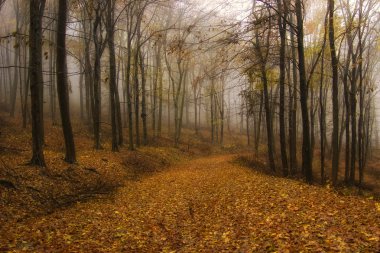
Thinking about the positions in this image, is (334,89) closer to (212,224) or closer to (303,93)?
(303,93)

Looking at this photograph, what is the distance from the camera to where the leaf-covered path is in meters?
5.61

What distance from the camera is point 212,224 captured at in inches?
290

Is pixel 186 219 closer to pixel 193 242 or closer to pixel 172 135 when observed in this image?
pixel 193 242

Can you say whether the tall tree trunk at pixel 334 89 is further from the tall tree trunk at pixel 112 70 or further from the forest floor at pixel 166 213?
the tall tree trunk at pixel 112 70

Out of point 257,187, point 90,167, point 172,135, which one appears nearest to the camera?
point 257,187

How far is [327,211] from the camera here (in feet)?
22.4

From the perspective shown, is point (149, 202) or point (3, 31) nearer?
point (149, 202)

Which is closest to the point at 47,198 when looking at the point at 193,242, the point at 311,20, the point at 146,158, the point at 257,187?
the point at 193,242

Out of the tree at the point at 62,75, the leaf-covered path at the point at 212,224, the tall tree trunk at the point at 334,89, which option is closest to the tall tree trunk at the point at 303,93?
the tall tree trunk at the point at 334,89

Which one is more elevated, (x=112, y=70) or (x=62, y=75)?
(x=112, y=70)

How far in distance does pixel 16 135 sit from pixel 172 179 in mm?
10491

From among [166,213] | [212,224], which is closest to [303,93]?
[212,224]

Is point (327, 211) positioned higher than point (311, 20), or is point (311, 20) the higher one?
point (311, 20)

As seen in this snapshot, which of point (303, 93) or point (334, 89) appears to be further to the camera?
point (334, 89)
